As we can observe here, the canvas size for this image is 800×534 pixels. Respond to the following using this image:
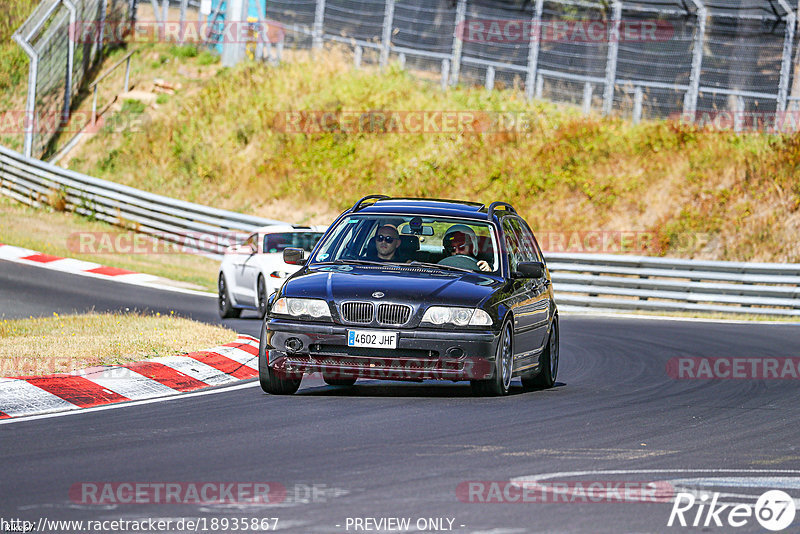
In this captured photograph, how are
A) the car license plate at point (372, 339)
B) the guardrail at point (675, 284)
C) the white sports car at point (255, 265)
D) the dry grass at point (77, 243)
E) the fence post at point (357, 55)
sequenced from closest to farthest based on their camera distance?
the car license plate at point (372, 339), the white sports car at point (255, 265), the guardrail at point (675, 284), the dry grass at point (77, 243), the fence post at point (357, 55)

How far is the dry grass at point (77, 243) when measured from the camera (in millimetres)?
26750

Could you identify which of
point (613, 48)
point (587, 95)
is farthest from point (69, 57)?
point (613, 48)

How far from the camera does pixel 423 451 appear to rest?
25.3ft

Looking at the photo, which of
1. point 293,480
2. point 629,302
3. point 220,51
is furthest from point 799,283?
point 220,51

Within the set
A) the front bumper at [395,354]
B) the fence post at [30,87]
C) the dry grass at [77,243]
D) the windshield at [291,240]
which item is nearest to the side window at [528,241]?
the front bumper at [395,354]

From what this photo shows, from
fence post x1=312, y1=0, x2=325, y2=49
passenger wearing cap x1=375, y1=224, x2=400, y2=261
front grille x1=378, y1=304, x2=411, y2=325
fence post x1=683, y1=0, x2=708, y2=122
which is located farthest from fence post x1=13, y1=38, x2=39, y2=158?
front grille x1=378, y1=304, x2=411, y2=325

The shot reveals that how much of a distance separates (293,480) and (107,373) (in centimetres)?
443

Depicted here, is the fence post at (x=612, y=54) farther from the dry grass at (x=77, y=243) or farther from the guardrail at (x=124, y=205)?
the dry grass at (x=77, y=243)

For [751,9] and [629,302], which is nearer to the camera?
[629,302]

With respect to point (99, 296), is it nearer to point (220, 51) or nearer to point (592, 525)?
point (592, 525)

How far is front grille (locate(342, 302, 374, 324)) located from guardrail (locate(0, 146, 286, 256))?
18119mm

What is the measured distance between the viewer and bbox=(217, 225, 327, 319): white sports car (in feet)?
62.4

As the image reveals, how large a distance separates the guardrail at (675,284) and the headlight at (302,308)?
49.3ft

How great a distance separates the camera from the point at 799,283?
23.3 meters
